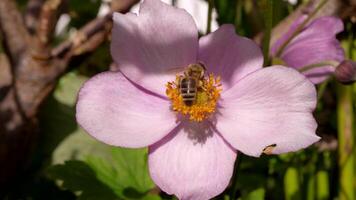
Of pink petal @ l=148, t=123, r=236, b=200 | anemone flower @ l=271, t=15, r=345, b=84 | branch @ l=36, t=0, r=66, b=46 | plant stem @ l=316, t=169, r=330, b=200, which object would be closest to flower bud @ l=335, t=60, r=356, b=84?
anemone flower @ l=271, t=15, r=345, b=84

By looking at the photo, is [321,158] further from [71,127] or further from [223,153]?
[71,127]

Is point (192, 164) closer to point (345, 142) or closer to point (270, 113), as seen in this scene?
point (270, 113)

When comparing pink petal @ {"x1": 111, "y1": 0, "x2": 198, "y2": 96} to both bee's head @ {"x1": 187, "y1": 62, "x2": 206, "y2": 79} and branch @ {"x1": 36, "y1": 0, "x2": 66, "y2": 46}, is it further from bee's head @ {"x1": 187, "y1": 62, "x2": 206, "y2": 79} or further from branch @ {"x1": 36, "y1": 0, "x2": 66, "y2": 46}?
branch @ {"x1": 36, "y1": 0, "x2": 66, "y2": 46}

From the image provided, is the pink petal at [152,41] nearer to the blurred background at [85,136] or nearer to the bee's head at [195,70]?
the bee's head at [195,70]

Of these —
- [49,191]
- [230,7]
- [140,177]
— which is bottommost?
[49,191]

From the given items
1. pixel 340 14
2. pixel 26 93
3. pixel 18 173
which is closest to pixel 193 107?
pixel 340 14

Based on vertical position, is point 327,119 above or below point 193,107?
below

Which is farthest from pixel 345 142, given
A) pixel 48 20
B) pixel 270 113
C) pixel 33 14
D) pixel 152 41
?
pixel 33 14
